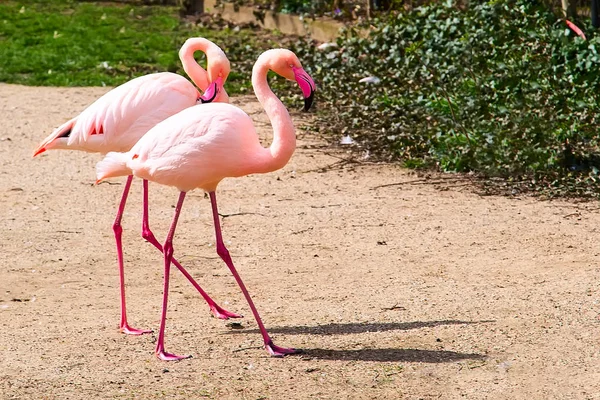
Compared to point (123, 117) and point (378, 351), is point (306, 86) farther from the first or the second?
point (378, 351)

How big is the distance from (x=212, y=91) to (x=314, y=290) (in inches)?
46.1

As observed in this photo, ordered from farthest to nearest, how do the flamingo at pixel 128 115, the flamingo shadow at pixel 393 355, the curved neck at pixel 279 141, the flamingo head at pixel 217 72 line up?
1. the flamingo head at pixel 217 72
2. the flamingo at pixel 128 115
3. the curved neck at pixel 279 141
4. the flamingo shadow at pixel 393 355

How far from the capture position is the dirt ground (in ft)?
14.1

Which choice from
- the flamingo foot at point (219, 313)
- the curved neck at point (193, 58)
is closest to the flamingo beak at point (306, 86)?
the curved neck at point (193, 58)

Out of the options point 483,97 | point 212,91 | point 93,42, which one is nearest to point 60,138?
point 212,91

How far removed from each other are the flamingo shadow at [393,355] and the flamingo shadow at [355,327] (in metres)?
0.24

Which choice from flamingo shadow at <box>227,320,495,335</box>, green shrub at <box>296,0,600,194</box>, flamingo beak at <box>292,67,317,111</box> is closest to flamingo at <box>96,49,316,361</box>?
flamingo beak at <box>292,67,317,111</box>

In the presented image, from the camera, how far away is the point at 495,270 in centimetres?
556

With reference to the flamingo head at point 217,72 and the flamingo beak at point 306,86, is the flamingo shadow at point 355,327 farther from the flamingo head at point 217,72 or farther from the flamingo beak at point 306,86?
the flamingo head at point 217,72

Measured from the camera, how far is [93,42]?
11.8 meters

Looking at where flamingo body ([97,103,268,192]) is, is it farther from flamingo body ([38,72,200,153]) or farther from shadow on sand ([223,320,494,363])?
shadow on sand ([223,320,494,363])

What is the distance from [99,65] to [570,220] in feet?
20.1

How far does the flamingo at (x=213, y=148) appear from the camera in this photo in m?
4.53

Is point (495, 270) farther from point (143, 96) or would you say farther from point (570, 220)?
point (143, 96)
